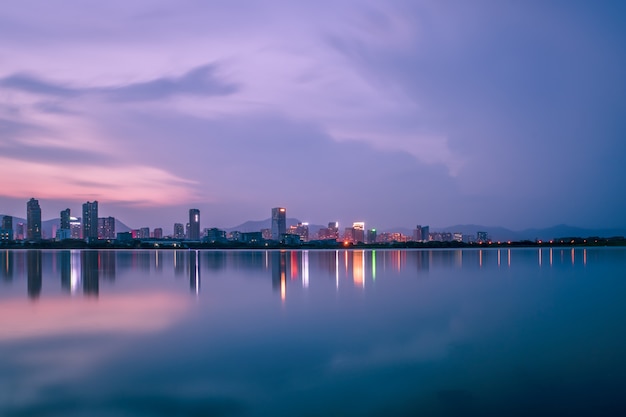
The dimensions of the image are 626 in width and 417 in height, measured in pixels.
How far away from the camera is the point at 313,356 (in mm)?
11719

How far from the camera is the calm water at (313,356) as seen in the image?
27.3 ft

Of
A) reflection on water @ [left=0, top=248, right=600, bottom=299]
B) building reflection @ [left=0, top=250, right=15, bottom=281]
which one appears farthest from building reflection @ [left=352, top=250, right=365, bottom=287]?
building reflection @ [left=0, top=250, right=15, bottom=281]

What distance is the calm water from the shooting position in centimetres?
833

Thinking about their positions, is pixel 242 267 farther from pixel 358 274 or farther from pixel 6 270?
Answer: pixel 6 270

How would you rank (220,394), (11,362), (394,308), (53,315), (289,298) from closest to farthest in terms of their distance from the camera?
(220,394) → (11,362) → (53,315) → (394,308) → (289,298)

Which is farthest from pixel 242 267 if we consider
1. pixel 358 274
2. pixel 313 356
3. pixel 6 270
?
pixel 313 356

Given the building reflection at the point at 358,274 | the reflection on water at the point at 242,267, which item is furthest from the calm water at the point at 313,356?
the building reflection at the point at 358,274

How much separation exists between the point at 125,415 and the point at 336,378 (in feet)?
13.3

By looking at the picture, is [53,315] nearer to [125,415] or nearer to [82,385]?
[82,385]

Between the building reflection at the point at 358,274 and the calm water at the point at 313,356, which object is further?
the building reflection at the point at 358,274

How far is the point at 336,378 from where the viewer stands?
32.2 ft

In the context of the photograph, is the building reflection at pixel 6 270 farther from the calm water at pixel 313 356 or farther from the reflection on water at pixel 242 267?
the calm water at pixel 313 356

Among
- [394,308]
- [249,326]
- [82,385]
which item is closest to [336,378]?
[82,385]

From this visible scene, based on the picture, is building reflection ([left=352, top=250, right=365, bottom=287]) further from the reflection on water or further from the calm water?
the calm water
